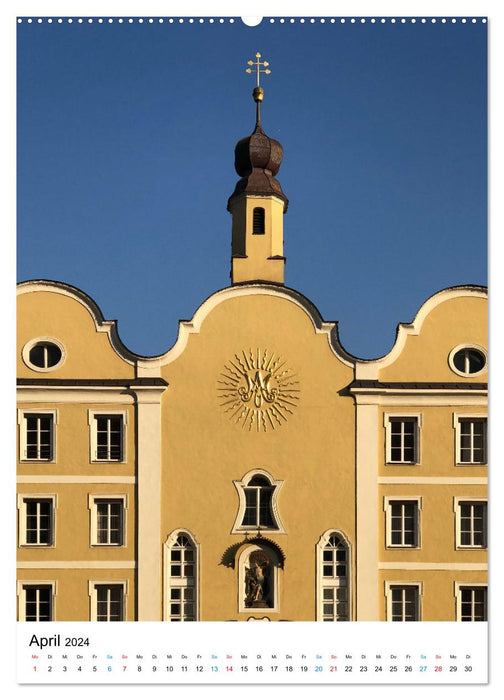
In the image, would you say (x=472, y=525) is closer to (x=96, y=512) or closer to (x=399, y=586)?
(x=399, y=586)

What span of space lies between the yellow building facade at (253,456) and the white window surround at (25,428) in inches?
0.9

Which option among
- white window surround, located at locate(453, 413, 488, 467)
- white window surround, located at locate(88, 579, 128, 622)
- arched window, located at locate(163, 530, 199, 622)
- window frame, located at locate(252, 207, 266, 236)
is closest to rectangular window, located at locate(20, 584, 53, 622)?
white window surround, located at locate(88, 579, 128, 622)

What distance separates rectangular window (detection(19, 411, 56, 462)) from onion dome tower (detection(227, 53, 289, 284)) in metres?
3.85

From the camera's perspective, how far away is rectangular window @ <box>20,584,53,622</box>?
592 inches

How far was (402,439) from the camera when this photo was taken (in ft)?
53.6

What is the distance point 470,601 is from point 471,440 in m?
2.52

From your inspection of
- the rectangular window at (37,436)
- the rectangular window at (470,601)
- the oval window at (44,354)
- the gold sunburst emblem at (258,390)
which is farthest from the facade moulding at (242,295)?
the rectangular window at (470,601)

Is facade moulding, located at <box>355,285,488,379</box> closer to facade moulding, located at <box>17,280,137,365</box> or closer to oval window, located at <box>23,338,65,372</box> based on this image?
facade moulding, located at <box>17,280,137,365</box>

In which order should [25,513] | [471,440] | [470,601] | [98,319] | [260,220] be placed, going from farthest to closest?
1. [260,220]
2. [98,319]
3. [471,440]
4. [25,513]
5. [470,601]

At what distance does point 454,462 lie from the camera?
16.0 meters

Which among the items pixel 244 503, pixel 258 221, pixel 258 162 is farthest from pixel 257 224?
pixel 244 503

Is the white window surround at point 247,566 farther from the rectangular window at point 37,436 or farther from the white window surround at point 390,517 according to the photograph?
the rectangular window at point 37,436
